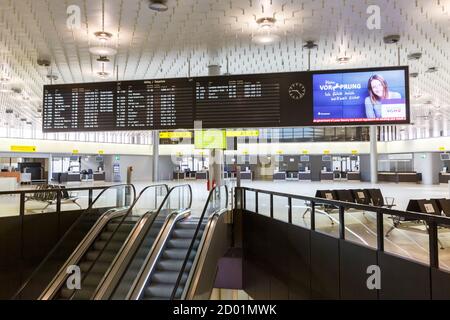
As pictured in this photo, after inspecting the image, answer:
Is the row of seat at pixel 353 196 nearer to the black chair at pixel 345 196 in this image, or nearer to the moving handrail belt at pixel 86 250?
the black chair at pixel 345 196

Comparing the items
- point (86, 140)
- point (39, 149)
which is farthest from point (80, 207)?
point (86, 140)

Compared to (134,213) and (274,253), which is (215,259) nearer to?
(274,253)

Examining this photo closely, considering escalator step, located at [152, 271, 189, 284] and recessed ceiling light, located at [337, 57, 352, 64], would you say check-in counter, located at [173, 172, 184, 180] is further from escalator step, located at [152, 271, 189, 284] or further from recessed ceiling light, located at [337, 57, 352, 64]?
escalator step, located at [152, 271, 189, 284]

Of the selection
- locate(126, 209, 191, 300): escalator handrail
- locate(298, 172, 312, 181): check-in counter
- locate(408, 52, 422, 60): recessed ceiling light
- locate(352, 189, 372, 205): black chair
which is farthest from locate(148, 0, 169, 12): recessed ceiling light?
locate(298, 172, 312, 181): check-in counter

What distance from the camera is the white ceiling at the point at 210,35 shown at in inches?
183

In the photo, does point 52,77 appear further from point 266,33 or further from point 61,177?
point 61,177

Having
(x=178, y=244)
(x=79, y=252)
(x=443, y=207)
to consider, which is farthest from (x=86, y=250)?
(x=443, y=207)

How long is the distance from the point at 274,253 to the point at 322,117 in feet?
8.10

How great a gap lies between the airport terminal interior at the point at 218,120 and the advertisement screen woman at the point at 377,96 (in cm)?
2

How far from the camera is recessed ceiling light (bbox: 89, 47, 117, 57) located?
6.09 m

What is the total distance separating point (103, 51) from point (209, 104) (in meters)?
2.07

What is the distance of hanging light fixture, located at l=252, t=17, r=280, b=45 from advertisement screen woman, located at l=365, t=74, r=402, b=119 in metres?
1.66

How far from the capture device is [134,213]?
7191 mm

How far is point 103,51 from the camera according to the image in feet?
20.3
